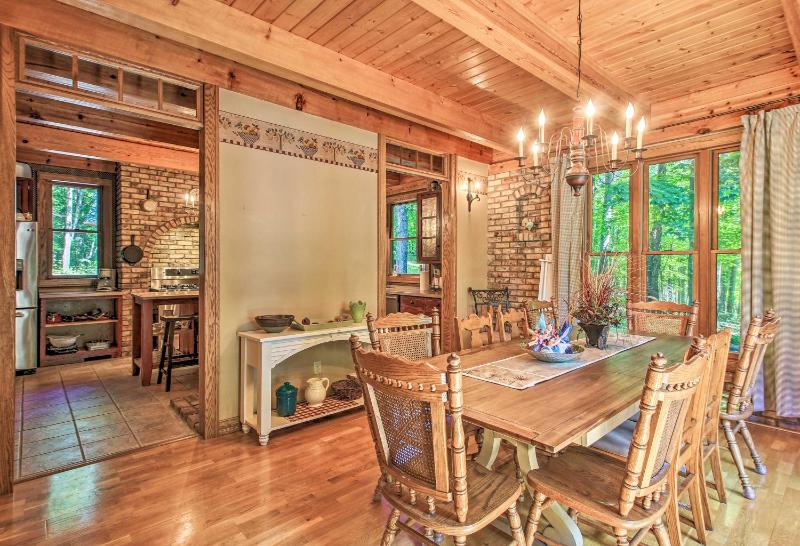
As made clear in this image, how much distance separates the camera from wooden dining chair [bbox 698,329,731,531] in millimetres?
1733

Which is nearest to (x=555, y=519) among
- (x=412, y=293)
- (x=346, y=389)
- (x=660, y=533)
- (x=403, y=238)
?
(x=660, y=533)

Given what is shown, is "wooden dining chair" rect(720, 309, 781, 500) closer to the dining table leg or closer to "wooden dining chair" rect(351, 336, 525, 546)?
the dining table leg

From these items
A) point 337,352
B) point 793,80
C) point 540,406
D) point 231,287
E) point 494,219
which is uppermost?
point 793,80

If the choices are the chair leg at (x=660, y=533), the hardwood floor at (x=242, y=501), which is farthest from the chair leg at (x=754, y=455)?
the chair leg at (x=660, y=533)

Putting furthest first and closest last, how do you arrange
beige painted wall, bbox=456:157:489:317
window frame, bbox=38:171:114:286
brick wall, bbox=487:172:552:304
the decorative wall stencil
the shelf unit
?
window frame, bbox=38:171:114:286
the shelf unit
beige painted wall, bbox=456:157:489:317
brick wall, bbox=487:172:552:304
the decorative wall stencil

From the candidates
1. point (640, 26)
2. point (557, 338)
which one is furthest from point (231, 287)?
point (640, 26)

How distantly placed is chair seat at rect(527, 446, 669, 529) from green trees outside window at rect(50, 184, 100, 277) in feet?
21.1

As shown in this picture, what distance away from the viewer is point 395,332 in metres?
2.34

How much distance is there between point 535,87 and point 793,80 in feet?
6.11

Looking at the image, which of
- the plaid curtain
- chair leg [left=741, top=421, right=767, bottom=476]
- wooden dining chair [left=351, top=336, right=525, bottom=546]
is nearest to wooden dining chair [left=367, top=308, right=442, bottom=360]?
wooden dining chair [left=351, top=336, right=525, bottom=546]

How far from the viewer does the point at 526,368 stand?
2070 millimetres

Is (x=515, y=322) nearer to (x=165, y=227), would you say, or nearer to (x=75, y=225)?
(x=165, y=227)

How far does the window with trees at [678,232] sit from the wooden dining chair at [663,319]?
483mm

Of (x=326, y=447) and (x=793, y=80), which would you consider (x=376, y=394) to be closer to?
(x=326, y=447)
